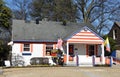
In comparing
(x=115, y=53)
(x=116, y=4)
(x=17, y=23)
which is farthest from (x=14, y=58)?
(x=116, y=4)

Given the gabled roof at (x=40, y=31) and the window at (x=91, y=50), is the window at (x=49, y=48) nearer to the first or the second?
the gabled roof at (x=40, y=31)

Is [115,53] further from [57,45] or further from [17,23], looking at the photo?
[17,23]

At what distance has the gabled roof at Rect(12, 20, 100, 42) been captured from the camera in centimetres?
3859

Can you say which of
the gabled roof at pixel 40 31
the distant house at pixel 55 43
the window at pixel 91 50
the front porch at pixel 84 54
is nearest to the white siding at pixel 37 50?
the distant house at pixel 55 43

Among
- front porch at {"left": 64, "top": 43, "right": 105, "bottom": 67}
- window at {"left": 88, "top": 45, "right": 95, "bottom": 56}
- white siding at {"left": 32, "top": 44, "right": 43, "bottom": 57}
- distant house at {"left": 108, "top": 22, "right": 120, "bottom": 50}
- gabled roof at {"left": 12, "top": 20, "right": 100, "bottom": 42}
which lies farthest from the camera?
distant house at {"left": 108, "top": 22, "right": 120, "bottom": 50}

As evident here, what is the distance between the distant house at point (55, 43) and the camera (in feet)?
124

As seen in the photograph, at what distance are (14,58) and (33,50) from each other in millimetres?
2436

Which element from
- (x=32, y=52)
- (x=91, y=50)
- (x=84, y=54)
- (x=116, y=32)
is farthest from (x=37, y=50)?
(x=116, y=32)

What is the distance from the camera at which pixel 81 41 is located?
3766 centimetres

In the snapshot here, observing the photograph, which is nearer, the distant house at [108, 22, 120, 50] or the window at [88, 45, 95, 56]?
the window at [88, 45, 95, 56]

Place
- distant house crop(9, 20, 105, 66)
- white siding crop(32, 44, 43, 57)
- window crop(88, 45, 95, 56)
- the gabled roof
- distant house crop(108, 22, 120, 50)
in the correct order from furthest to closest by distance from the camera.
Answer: distant house crop(108, 22, 120, 50) → window crop(88, 45, 95, 56) → the gabled roof → white siding crop(32, 44, 43, 57) → distant house crop(9, 20, 105, 66)

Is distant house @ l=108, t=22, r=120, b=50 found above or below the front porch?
above

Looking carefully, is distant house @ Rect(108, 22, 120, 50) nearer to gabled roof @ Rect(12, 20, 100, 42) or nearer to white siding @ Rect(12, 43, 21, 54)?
gabled roof @ Rect(12, 20, 100, 42)

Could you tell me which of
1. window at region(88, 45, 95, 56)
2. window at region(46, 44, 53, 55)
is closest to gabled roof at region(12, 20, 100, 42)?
window at region(46, 44, 53, 55)
